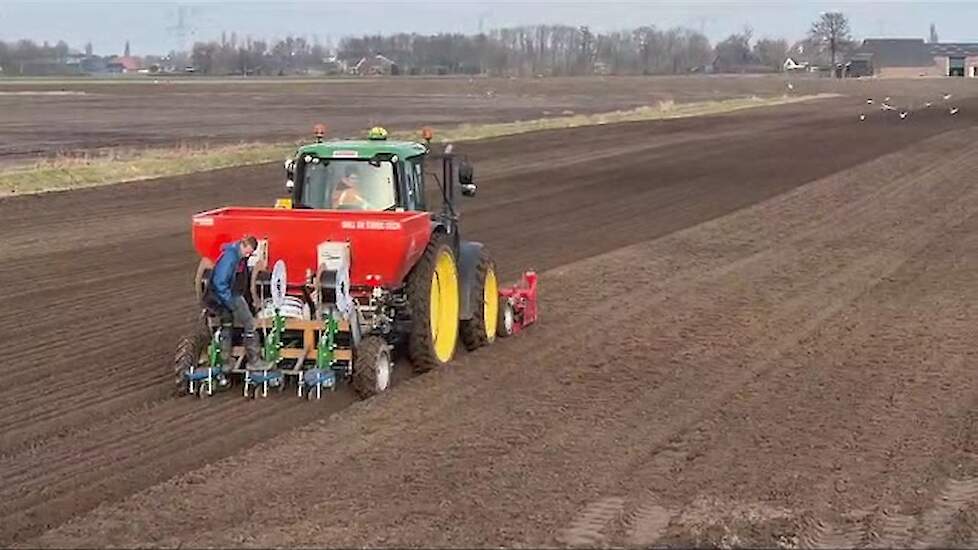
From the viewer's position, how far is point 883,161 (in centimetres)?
3600

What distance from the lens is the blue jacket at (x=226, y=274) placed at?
1023 cm

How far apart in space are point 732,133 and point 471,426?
39.5 meters

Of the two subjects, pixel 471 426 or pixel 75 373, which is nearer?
pixel 471 426

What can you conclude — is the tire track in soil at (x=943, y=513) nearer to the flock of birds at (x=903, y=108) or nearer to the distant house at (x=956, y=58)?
the flock of birds at (x=903, y=108)

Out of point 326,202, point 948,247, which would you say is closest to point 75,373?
point 326,202

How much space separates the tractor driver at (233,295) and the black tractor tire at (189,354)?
240 millimetres

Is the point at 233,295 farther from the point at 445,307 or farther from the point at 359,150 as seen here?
the point at 445,307

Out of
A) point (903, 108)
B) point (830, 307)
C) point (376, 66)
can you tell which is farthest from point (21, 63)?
point (830, 307)

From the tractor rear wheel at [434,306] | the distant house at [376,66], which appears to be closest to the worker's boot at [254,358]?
the tractor rear wheel at [434,306]

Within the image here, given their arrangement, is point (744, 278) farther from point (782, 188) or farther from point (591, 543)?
point (782, 188)

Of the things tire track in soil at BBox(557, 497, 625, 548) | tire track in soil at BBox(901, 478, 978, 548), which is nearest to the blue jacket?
tire track in soil at BBox(557, 497, 625, 548)

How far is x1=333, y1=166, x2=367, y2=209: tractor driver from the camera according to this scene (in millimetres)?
11617

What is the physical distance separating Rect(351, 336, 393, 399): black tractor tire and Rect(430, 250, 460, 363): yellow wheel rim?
1.07m

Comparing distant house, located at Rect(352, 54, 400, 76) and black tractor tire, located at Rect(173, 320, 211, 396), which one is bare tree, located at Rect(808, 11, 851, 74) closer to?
distant house, located at Rect(352, 54, 400, 76)
